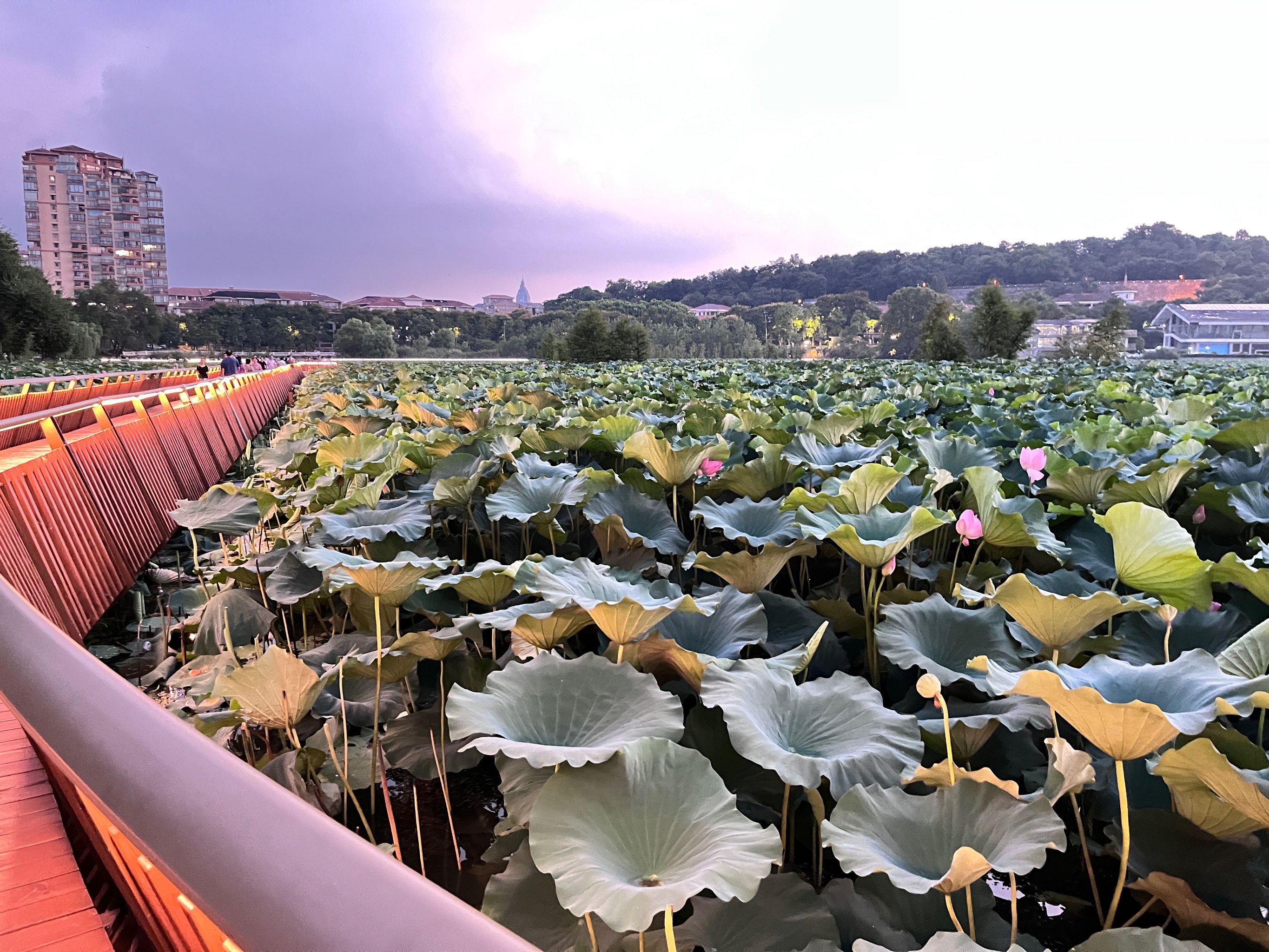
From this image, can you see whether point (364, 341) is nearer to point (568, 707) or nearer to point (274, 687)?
point (274, 687)

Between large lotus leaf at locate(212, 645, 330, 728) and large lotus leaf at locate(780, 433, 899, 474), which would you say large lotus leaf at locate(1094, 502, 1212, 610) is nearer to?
large lotus leaf at locate(780, 433, 899, 474)

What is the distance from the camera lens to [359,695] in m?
Result: 1.60

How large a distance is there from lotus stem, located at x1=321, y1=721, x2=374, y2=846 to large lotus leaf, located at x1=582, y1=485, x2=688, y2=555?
2.23 feet

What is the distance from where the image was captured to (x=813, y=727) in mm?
942

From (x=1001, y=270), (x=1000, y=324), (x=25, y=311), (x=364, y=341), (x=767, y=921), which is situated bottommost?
(x=767, y=921)

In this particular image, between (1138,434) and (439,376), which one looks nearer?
(1138,434)

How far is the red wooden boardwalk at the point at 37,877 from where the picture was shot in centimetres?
92

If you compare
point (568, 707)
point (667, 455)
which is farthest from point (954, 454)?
point (568, 707)

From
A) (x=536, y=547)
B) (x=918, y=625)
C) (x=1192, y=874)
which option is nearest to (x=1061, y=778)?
(x=1192, y=874)

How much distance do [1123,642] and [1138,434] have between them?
159cm

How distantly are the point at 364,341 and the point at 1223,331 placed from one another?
6130cm

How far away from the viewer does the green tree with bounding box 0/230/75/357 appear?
29.3 m

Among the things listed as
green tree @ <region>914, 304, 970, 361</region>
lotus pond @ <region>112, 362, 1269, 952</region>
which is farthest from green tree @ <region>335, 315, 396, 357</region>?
lotus pond @ <region>112, 362, 1269, 952</region>

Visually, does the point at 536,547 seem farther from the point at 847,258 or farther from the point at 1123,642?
the point at 847,258
